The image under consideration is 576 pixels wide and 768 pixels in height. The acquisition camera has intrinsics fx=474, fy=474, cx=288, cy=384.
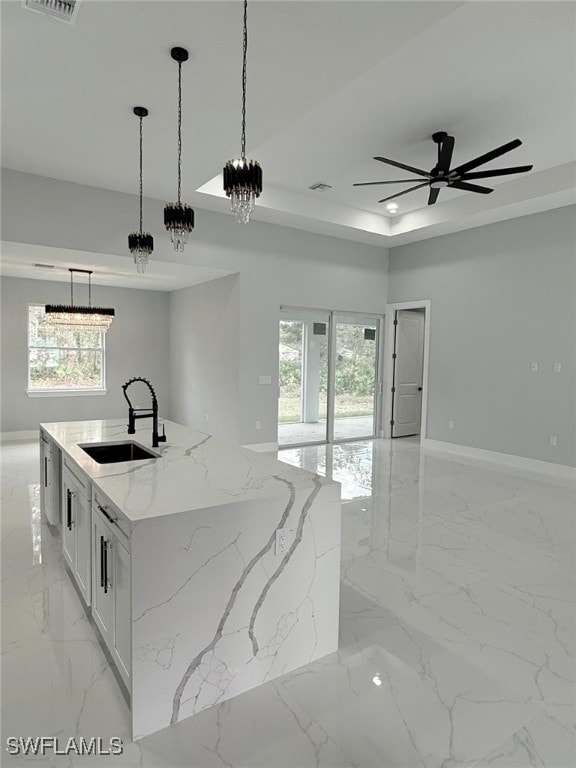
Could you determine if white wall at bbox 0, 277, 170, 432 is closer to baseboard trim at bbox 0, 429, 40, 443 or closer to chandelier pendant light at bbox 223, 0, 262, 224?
baseboard trim at bbox 0, 429, 40, 443

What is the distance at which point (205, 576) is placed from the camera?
188 cm

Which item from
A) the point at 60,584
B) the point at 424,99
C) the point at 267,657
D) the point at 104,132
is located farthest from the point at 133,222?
the point at 267,657

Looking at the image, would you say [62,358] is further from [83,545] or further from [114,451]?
[83,545]

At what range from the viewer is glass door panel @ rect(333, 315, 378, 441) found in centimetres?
781

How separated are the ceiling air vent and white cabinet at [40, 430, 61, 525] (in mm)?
2523

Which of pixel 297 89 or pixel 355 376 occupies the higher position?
pixel 297 89

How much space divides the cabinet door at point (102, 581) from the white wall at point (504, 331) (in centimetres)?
553

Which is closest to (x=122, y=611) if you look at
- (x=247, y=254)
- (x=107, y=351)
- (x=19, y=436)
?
(x=247, y=254)

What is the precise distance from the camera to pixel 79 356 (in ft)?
27.6

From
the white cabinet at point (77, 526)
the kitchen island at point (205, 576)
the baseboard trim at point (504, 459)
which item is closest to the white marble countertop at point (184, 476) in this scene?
the kitchen island at point (205, 576)

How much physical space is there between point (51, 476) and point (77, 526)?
948mm

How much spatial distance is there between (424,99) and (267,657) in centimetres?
410

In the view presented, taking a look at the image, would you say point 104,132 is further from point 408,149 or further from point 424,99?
point 408,149

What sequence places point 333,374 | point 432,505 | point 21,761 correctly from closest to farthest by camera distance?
point 21,761 < point 432,505 < point 333,374
